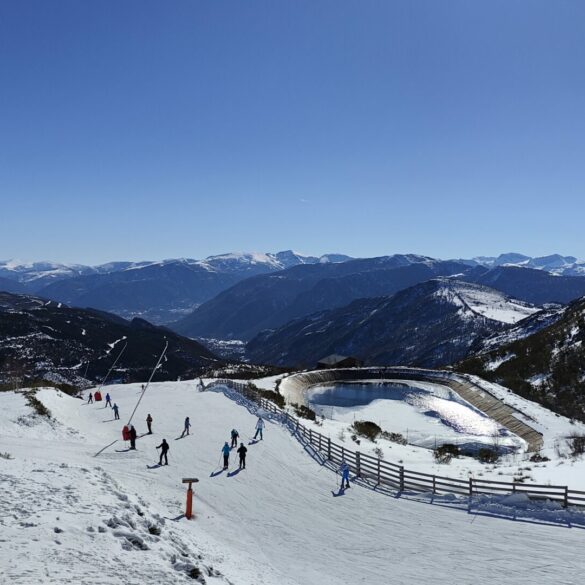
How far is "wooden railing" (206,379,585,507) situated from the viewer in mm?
19016

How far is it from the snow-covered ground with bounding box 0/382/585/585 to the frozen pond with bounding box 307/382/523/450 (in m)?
20.4

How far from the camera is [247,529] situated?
17812 mm

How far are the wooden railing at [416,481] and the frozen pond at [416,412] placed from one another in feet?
46.0

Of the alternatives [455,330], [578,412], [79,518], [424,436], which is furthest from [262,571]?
[455,330]

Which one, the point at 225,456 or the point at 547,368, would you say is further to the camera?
the point at 547,368

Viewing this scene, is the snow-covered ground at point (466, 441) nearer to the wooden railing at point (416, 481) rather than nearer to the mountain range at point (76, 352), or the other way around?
the wooden railing at point (416, 481)

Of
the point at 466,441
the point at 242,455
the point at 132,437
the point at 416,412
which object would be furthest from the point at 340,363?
the point at 242,455

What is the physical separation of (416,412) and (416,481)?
3282 centimetres

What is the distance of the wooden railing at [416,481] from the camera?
19.0 meters

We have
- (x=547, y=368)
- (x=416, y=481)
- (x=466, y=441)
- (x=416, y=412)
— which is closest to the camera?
(x=416, y=481)

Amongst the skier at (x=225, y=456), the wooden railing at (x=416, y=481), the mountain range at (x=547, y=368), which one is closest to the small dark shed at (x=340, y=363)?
the mountain range at (x=547, y=368)

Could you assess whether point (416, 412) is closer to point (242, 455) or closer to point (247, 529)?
point (242, 455)

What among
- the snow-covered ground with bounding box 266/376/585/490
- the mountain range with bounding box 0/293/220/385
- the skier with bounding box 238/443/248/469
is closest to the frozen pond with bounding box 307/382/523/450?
the snow-covered ground with bounding box 266/376/585/490

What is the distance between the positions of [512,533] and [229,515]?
9996 millimetres
